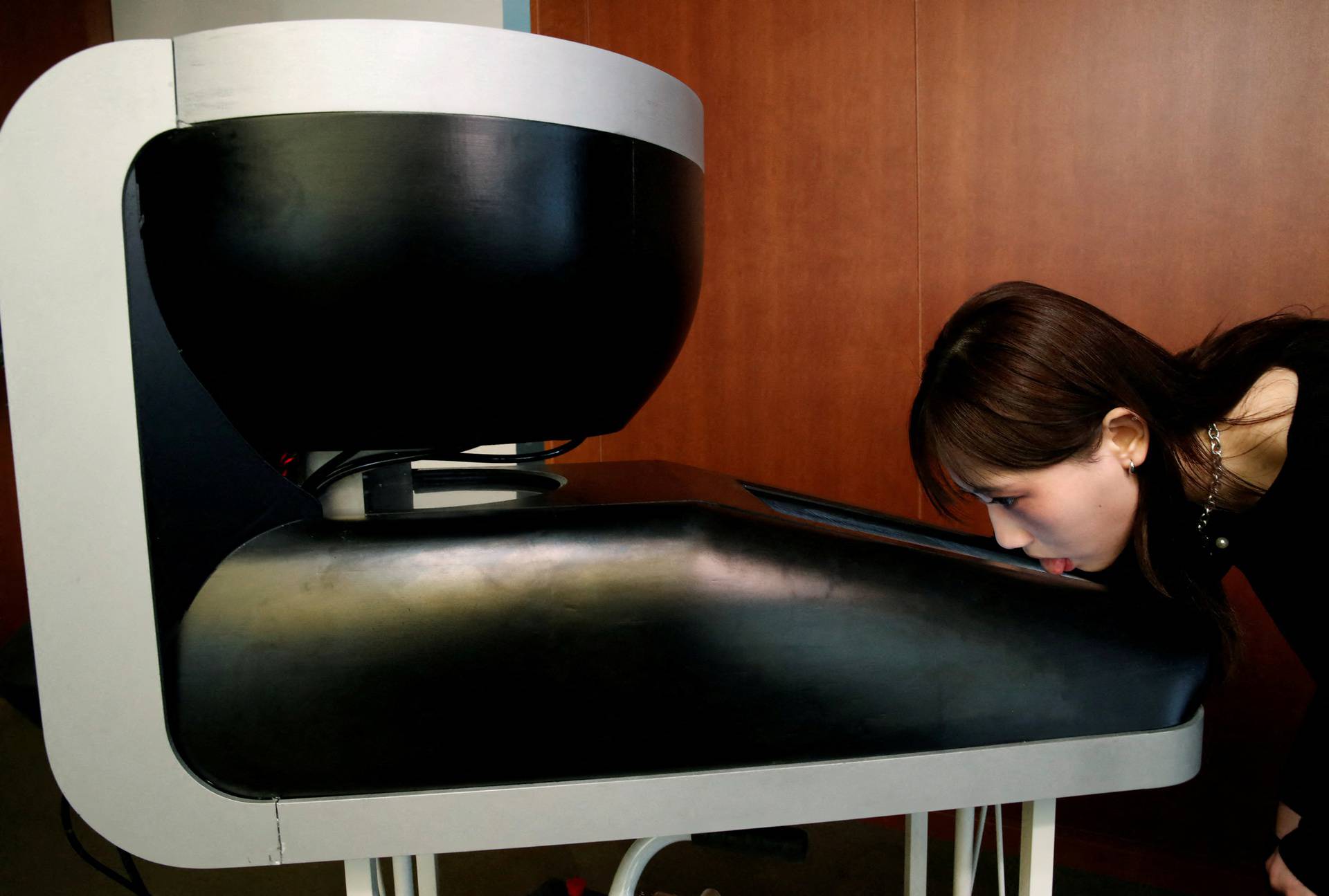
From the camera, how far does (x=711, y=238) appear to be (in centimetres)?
165

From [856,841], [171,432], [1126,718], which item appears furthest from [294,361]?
[856,841]

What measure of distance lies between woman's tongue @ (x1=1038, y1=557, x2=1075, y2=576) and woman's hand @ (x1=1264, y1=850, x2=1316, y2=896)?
209 mm

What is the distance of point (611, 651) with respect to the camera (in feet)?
1.30

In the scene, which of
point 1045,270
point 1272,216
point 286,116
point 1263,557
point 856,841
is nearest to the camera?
point 286,116

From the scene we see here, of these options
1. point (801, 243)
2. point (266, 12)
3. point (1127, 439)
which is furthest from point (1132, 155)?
point (266, 12)

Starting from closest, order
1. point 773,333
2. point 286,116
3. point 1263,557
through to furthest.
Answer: point 286,116 → point 1263,557 → point 773,333

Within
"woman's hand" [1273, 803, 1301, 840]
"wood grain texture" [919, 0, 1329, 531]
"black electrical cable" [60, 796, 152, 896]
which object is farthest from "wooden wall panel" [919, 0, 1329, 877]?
"black electrical cable" [60, 796, 152, 896]

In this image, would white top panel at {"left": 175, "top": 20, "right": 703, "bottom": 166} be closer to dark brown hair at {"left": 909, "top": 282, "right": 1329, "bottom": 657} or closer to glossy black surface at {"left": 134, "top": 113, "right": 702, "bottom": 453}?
glossy black surface at {"left": 134, "top": 113, "right": 702, "bottom": 453}

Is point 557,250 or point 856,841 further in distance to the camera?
point 856,841

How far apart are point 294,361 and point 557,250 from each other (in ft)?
0.43

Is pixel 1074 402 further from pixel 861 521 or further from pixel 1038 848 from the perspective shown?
pixel 1038 848

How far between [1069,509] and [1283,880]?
10.2 inches

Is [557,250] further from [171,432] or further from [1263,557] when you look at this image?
[1263,557]

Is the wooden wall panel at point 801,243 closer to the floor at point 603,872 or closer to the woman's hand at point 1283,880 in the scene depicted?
the floor at point 603,872
